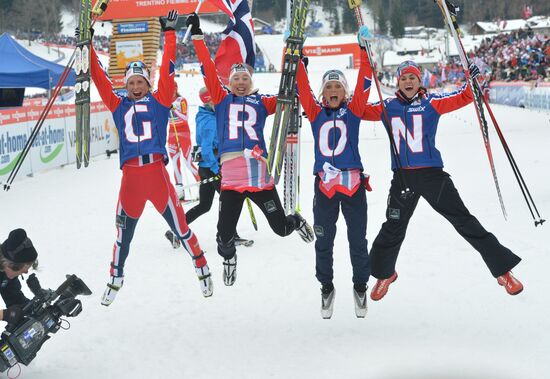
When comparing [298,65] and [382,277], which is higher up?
[298,65]

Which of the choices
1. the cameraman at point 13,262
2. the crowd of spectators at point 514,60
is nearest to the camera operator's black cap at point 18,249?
the cameraman at point 13,262

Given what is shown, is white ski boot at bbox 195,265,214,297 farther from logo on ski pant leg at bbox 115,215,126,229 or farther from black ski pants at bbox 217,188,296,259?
logo on ski pant leg at bbox 115,215,126,229

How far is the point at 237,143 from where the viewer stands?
203 inches

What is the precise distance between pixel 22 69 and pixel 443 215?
50.6 ft

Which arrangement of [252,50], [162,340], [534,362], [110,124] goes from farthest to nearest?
[110,124], [252,50], [162,340], [534,362]

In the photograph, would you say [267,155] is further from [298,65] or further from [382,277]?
[382,277]

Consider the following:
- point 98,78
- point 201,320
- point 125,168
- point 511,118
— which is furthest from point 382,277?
point 511,118

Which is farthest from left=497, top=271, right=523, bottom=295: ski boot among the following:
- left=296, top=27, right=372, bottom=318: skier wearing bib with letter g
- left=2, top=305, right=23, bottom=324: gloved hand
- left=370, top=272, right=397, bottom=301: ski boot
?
left=2, top=305, right=23, bottom=324: gloved hand

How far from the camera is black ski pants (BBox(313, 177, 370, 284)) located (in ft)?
15.8

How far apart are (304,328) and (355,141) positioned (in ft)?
4.89

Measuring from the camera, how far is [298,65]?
4.99m

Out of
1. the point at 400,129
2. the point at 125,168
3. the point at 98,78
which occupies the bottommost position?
the point at 125,168

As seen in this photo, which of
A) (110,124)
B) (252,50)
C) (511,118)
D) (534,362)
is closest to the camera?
(534,362)

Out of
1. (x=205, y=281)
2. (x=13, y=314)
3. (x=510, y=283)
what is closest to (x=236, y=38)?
(x=205, y=281)
